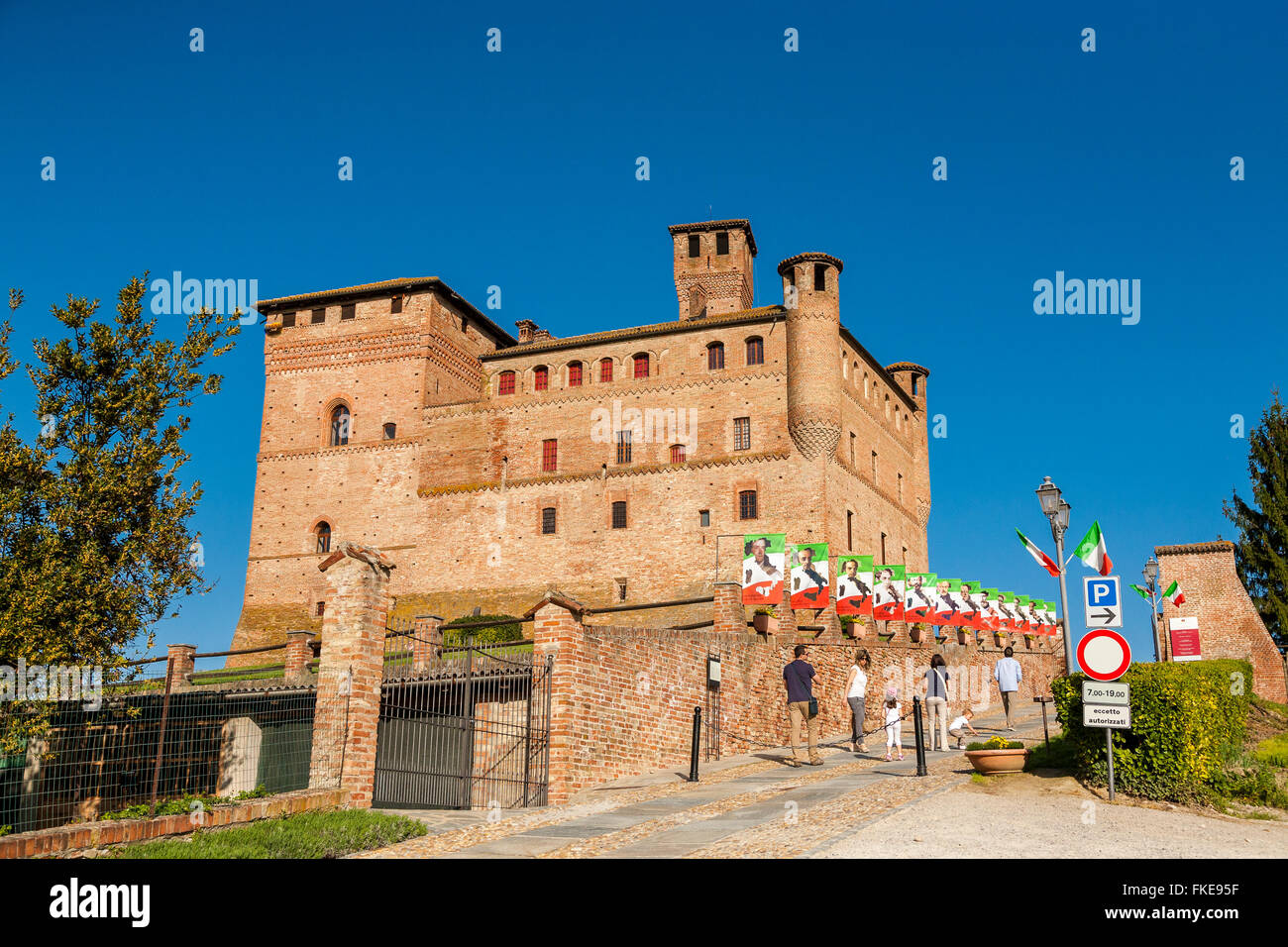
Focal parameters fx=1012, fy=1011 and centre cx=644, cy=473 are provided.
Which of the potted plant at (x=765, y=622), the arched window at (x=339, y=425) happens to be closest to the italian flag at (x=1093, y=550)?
the potted plant at (x=765, y=622)

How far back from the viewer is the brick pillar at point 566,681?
13906 mm

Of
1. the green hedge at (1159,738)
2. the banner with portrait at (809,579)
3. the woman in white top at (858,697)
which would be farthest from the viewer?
the banner with portrait at (809,579)

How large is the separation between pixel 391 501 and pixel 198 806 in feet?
112

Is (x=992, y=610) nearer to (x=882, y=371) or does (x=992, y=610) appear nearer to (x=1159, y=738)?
(x=882, y=371)

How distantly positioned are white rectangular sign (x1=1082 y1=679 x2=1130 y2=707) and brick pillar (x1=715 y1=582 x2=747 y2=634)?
1022 cm

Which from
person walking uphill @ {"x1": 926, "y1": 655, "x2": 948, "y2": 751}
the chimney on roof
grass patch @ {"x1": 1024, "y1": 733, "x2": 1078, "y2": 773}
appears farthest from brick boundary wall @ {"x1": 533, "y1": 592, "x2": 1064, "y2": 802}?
the chimney on roof

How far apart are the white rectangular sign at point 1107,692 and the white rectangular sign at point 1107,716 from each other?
5 centimetres

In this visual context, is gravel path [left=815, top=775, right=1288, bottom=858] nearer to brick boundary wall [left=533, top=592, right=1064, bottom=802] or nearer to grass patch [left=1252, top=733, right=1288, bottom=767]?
grass patch [left=1252, top=733, right=1288, bottom=767]

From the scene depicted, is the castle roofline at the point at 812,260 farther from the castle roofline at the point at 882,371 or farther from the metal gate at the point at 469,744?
the metal gate at the point at 469,744

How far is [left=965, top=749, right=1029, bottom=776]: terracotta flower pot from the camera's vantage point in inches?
480

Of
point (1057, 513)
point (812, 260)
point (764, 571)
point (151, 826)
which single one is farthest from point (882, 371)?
point (151, 826)

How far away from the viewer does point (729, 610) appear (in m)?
20.9

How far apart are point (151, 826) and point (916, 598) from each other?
983 inches
